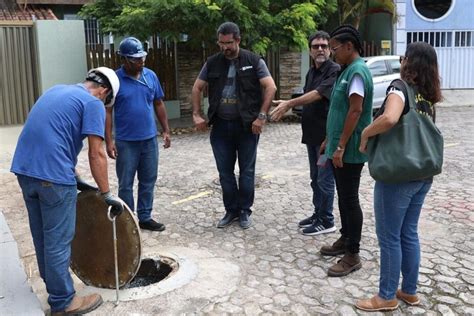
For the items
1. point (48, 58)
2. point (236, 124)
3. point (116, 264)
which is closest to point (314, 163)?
point (236, 124)

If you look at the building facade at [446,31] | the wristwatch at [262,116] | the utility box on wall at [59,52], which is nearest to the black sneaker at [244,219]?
the wristwatch at [262,116]

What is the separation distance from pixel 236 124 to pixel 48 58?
281 inches

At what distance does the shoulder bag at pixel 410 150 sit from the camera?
321 cm

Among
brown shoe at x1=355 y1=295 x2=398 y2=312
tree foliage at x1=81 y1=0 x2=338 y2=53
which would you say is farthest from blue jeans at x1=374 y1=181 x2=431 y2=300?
tree foliage at x1=81 y1=0 x2=338 y2=53

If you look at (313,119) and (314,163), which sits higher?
(313,119)

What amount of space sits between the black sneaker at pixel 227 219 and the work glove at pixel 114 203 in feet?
6.60

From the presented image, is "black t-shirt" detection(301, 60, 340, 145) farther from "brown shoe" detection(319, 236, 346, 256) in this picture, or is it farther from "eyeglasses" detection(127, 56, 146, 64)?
"eyeglasses" detection(127, 56, 146, 64)

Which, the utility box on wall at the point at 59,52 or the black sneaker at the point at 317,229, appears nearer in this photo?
the black sneaker at the point at 317,229

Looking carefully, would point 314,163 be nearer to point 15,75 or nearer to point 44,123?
point 44,123

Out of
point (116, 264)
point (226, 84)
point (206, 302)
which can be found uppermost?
point (226, 84)

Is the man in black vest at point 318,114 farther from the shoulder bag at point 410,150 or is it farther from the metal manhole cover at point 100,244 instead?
the metal manhole cover at point 100,244

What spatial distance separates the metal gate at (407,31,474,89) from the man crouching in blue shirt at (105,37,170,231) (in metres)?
15.6

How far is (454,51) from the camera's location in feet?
61.2

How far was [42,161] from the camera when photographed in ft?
10.8
